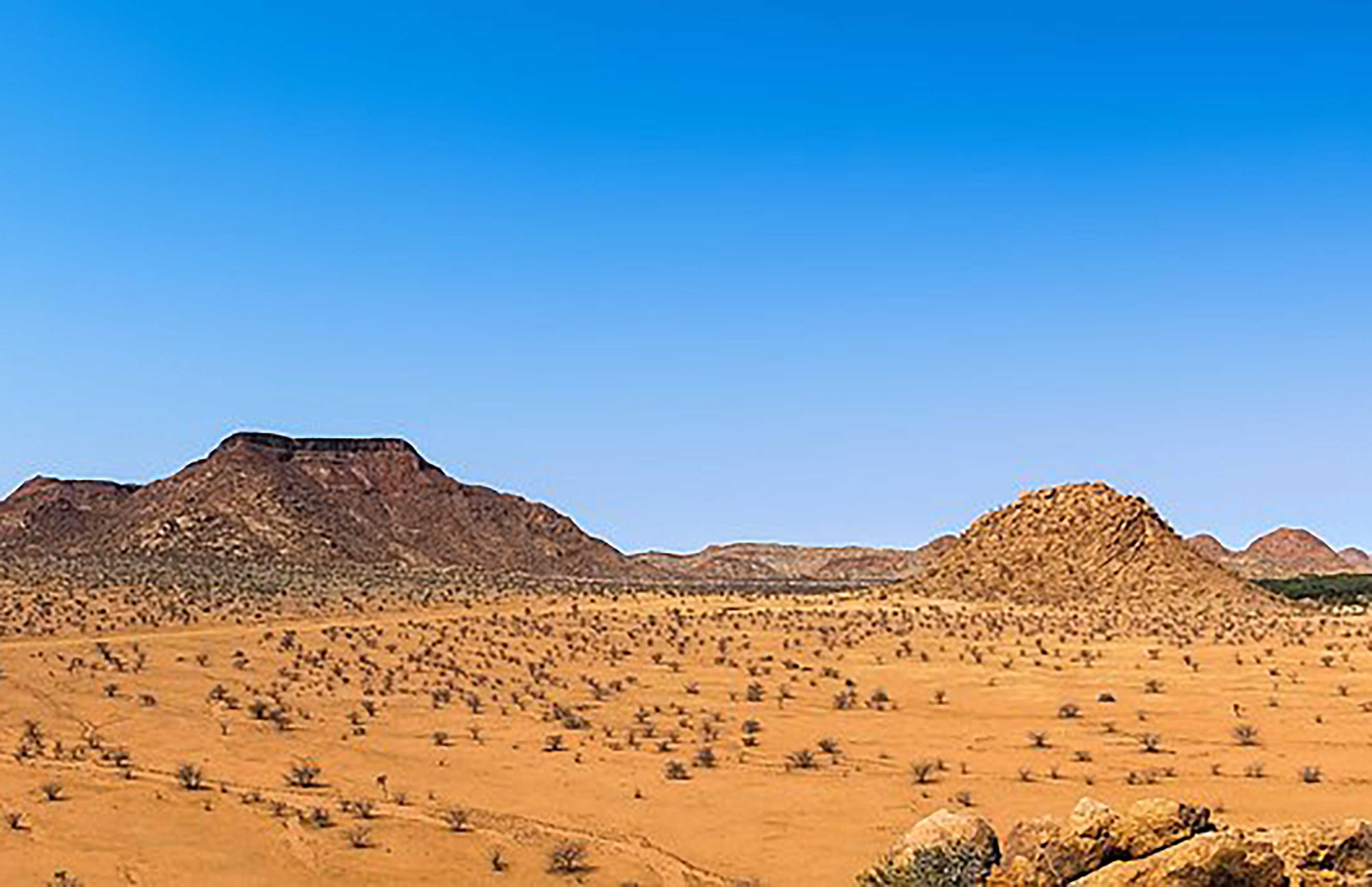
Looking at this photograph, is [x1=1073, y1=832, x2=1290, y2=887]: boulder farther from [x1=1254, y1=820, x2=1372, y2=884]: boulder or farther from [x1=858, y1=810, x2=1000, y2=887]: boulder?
[x1=858, y1=810, x2=1000, y2=887]: boulder

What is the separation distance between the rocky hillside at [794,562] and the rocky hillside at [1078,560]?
2641 inches

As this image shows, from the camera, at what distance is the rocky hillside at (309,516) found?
344ft

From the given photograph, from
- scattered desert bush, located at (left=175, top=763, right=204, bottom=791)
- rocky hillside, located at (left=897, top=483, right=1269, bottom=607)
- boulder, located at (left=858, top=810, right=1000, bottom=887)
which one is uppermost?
rocky hillside, located at (left=897, top=483, right=1269, bottom=607)

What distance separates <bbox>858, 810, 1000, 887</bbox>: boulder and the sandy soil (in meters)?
2.62

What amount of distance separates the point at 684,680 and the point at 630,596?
3549 centimetres

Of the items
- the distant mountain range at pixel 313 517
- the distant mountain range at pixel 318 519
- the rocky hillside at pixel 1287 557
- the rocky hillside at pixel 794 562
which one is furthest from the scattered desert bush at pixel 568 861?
the rocky hillside at pixel 1287 557

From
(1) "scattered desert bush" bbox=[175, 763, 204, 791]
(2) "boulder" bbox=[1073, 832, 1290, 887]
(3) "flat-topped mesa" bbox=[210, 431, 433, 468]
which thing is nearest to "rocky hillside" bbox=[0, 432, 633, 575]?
(3) "flat-topped mesa" bbox=[210, 431, 433, 468]

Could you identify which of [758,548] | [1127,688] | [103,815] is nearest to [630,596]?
[1127,688]

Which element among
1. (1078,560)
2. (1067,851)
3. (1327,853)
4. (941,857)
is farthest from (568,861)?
(1078,560)

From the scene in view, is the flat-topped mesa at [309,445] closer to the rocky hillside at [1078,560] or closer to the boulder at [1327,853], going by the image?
the rocky hillside at [1078,560]

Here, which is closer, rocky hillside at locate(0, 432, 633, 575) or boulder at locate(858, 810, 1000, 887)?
boulder at locate(858, 810, 1000, 887)

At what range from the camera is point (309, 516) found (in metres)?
111

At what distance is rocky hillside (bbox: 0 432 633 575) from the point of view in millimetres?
104938

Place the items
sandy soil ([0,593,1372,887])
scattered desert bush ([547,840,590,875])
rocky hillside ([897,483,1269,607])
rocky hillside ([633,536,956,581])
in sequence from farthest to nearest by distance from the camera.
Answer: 1. rocky hillside ([633,536,956,581])
2. rocky hillside ([897,483,1269,607])
3. sandy soil ([0,593,1372,887])
4. scattered desert bush ([547,840,590,875])
